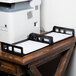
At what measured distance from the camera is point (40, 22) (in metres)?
2.26

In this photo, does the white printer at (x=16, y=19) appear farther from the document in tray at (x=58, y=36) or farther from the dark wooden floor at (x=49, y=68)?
the dark wooden floor at (x=49, y=68)

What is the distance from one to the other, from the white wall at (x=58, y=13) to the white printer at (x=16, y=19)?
0.22m

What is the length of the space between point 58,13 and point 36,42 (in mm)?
445

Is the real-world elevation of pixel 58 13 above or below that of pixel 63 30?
above

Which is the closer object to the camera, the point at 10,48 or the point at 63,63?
the point at 10,48

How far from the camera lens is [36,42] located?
182 centimetres

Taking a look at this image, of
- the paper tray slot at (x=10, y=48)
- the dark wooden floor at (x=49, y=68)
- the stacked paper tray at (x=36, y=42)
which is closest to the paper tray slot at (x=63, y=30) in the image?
the stacked paper tray at (x=36, y=42)

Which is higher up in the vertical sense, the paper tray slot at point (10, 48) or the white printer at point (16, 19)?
the white printer at point (16, 19)

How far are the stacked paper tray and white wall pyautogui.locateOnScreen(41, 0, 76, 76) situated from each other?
0.22 ft

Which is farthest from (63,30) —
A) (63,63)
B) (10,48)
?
(10,48)

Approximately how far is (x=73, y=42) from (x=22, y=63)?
0.62 meters

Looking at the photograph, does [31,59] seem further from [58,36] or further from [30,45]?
[58,36]

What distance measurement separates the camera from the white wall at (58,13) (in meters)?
2.05

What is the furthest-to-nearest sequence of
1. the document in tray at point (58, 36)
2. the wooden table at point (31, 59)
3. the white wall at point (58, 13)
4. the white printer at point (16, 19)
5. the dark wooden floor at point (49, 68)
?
1. the dark wooden floor at point (49, 68)
2. the white wall at point (58, 13)
3. the document in tray at point (58, 36)
4. the white printer at point (16, 19)
5. the wooden table at point (31, 59)
